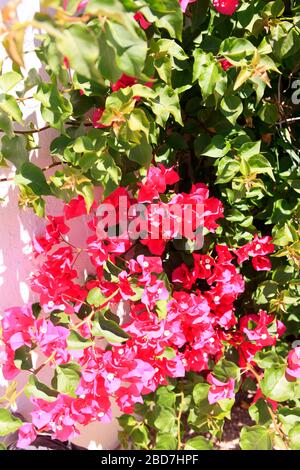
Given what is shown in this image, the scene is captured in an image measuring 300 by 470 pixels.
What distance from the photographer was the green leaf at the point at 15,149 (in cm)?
89

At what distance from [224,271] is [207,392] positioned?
0.31 meters

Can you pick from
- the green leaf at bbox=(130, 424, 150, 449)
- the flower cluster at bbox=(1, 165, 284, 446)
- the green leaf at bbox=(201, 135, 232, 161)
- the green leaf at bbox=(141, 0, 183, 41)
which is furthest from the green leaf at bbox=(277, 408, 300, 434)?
the green leaf at bbox=(141, 0, 183, 41)

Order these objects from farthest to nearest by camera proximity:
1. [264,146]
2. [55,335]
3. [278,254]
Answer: [264,146]
[278,254]
[55,335]

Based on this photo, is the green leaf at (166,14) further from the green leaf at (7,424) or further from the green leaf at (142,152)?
the green leaf at (7,424)

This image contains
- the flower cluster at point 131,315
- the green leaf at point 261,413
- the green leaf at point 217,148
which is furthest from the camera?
the green leaf at point 261,413

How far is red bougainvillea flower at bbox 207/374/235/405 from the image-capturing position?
1211 mm

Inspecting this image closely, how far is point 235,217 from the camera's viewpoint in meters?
1.24

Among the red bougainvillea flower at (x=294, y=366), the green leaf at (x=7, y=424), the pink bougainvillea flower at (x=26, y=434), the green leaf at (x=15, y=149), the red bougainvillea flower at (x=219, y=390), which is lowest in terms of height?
the red bougainvillea flower at (x=219, y=390)

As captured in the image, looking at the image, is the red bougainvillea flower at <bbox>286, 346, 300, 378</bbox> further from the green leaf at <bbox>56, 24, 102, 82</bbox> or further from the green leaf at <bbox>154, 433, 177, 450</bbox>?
the green leaf at <bbox>56, 24, 102, 82</bbox>

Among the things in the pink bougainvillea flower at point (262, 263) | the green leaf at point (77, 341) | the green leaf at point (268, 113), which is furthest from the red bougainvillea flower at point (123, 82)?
the pink bougainvillea flower at point (262, 263)

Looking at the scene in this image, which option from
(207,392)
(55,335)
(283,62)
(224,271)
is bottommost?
(207,392)

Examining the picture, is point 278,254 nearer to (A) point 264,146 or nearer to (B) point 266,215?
(B) point 266,215

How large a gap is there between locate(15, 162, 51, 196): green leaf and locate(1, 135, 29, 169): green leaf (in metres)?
0.01
